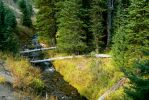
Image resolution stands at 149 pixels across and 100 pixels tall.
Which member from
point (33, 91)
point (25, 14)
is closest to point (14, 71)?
point (33, 91)

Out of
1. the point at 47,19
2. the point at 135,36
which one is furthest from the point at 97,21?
the point at 47,19

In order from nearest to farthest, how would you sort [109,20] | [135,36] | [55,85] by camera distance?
[135,36] < [55,85] < [109,20]

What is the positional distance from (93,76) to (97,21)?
34.7 ft

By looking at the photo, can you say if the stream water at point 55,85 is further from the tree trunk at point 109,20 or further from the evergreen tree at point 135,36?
the tree trunk at point 109,20

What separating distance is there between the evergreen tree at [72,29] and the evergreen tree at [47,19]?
5.54 metres

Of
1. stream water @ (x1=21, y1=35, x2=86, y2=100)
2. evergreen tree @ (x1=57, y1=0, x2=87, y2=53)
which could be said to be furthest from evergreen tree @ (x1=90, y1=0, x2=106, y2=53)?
stream water @ (x1=21, y1=35, x2=86, y2=100)

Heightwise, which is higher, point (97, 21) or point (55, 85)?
point (97, 21)

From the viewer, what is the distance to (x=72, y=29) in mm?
47750

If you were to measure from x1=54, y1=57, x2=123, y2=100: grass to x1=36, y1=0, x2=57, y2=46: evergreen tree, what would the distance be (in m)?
12.6

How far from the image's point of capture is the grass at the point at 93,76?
36734mm

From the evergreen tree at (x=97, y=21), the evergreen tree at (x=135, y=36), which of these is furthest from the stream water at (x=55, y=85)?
the evergreen tree at (x=97, y=21)

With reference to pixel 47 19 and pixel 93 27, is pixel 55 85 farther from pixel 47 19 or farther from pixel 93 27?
pixel 47 19

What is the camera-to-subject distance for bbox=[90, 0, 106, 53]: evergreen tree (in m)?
46.0

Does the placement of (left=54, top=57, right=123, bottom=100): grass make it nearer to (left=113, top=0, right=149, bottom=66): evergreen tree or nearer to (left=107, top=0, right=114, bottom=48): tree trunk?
(left=113, top=0, right=149, bottom=66): evergreen tree
